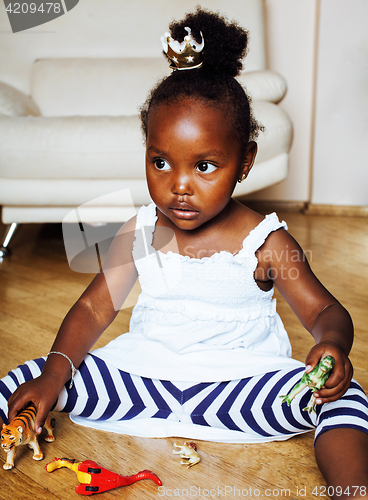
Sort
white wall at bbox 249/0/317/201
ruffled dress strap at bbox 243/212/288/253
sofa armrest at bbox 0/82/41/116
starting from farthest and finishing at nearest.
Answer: white wall at bbox 249/0/317/201, sofa armrest at bbox 0/82/41/116, ruffled dress strap at bbox 243/212/288/253

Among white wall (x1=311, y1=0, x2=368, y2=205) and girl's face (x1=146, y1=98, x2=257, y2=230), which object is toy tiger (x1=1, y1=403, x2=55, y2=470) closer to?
girl's face (x1=146, y1=98, x2=257, y2=230)

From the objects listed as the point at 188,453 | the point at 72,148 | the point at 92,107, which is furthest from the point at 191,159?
the point at 92,107

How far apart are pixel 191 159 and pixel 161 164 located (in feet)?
0.16

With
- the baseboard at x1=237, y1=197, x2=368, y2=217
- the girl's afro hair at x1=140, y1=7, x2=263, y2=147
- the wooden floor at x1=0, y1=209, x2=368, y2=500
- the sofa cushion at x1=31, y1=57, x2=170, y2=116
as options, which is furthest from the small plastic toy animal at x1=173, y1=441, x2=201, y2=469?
the baseboard at x1=237, y1=197, x2=368, y2=217

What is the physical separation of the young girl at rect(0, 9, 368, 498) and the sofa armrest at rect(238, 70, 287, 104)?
1074 mm

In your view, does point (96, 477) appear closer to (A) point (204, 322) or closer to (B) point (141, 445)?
(B) point (141, 445)

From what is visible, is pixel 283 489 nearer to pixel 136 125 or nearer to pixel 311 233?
pixel 136 125

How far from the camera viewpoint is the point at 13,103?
1663 millimetres

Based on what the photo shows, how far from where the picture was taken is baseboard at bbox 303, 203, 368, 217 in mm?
2156

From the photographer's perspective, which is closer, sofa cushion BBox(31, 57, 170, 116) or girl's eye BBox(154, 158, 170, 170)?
girl's eye BBox(154, 158, 170, 170)

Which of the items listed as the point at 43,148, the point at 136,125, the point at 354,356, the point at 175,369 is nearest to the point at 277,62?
the point at 136,125

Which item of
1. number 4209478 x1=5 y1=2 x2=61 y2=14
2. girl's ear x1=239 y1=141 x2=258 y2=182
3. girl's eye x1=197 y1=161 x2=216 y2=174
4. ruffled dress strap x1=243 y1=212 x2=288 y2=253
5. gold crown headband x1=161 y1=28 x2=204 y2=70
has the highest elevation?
gold crown headband x1=161 y1=28 x2=204 y2=70

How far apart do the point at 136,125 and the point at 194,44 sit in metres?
0.81

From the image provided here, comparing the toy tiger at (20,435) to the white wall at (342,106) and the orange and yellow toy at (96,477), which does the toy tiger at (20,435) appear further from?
the white wall at (342,106)
